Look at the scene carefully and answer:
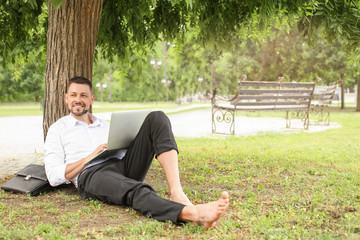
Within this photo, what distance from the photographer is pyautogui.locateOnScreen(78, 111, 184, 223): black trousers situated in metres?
3.00

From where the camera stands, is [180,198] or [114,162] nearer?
[180,198]

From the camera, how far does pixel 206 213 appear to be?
272 cm

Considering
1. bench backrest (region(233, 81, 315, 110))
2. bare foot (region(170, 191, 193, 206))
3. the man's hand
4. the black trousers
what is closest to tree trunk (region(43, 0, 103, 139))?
the man's hand

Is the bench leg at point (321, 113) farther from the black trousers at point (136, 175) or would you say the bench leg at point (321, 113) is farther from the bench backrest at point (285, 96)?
the black trousers at point (136, 175)

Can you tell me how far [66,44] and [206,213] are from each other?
2.97 m

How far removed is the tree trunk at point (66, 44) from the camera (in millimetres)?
4574

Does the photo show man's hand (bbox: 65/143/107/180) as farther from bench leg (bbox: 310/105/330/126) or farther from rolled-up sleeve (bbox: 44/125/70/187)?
bench leg (bbox: 310/105/330/126)

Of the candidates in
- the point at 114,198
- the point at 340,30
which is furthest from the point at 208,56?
the point at 114,198

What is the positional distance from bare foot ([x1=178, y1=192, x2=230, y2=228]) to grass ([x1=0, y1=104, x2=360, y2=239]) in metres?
0.08

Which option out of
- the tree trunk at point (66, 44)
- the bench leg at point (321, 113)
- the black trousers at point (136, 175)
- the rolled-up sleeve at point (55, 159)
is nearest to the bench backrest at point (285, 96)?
the bench leg at point (321, 113)

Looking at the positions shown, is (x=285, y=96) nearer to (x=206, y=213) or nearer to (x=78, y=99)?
(x=78, y=99)

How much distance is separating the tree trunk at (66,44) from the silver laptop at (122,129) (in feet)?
4.93

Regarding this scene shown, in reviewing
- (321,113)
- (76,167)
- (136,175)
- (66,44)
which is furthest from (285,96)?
(76,167)

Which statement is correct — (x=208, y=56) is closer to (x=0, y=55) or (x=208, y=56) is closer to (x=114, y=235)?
(x=0, y=55)
